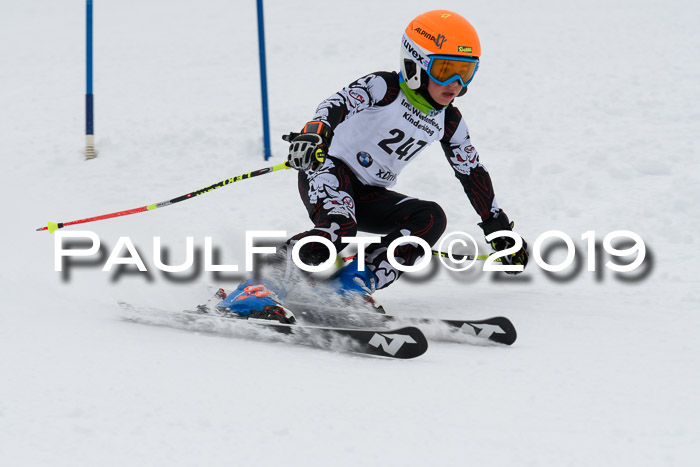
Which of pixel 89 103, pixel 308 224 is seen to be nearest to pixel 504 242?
pixel 308 224

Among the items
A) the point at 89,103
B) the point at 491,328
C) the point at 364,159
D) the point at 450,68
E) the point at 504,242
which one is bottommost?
the point at 491,328

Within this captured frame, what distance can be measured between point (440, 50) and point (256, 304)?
158cm

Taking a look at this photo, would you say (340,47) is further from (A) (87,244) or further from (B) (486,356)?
(B) (486,356)

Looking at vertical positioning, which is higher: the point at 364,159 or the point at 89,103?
the point at 89,103

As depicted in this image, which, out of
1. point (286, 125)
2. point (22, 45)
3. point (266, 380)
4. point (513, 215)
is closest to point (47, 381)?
point (266, 380)

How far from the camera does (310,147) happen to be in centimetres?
332

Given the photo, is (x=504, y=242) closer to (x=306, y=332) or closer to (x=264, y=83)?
(x=306, y=332)

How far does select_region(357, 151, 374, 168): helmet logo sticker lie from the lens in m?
3.95

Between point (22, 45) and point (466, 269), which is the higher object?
point (22, 45)

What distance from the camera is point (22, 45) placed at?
38.6ft

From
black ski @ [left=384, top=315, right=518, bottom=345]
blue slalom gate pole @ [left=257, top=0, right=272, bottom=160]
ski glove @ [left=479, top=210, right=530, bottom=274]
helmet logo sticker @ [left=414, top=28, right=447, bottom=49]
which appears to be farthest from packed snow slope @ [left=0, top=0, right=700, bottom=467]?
helmet logo sticker @ [left=414, top=28, right=447, bottom=49]

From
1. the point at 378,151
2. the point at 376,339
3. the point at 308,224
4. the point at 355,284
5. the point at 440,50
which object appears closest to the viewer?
the point at 376,339

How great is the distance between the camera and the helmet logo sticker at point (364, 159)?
3.95m

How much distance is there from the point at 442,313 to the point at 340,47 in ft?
21.3
